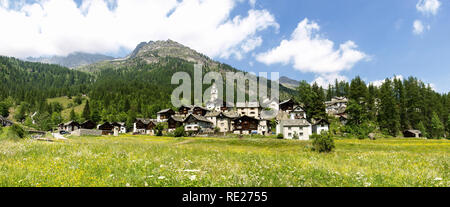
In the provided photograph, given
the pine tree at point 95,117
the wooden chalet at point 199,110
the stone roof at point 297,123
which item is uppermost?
the wooden chalet at point 199,110

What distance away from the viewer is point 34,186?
6367 mm

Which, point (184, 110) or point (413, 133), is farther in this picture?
point (184, 110)

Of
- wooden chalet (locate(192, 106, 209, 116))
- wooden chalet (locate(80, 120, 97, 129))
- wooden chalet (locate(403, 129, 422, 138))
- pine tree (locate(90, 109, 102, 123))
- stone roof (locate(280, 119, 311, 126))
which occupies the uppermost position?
wooden chalet (locate(192, 106, 209, 116))

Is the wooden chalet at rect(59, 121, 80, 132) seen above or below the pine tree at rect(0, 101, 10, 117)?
below

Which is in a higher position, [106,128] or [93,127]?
[93,127]

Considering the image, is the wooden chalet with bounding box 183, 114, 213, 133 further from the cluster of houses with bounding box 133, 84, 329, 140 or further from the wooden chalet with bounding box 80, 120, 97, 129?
the wooden chalet with bounding box 80, 120, 97, 129

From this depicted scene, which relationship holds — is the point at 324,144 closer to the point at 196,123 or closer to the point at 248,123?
the point at 248,123

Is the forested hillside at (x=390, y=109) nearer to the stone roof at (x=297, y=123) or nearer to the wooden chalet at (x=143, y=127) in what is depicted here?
the stone roof at (x=297, y=123)

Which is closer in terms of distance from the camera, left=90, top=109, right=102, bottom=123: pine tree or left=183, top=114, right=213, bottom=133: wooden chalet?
left=183, top=114, right=213, bottom=133: wooden chalet

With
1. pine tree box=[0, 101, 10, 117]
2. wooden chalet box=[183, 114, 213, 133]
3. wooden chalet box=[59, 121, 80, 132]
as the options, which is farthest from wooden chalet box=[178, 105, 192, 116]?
pine tree box=[0, 101, 10, 117]

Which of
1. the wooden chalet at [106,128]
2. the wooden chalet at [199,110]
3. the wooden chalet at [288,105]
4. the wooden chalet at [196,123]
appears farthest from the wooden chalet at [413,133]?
the wooden chalet at [106,128]

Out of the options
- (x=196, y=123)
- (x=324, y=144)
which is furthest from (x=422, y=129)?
(x=196, y=123)
